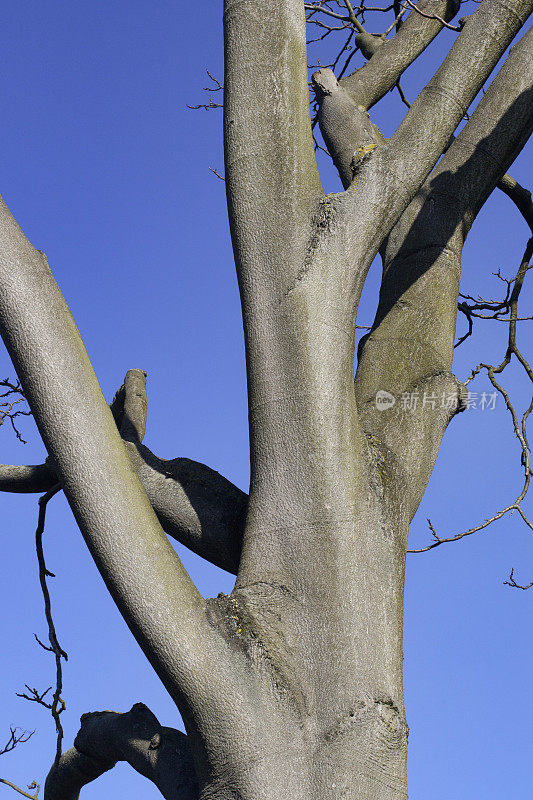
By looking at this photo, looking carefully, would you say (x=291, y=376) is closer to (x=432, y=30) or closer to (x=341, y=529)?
(x=341, y=529)

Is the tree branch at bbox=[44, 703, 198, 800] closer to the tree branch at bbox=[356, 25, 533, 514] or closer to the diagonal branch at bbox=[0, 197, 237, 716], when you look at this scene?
the diagonal branch at bbox=[0, 197, 237, 716]

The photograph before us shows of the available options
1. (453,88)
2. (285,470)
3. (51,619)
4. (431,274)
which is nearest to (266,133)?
(453,88)

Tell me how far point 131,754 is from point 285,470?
2.83ft

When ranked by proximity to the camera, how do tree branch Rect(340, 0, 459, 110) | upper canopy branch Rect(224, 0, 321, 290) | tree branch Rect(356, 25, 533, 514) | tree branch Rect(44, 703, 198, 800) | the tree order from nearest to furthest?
the tree < tree branch Rect(44, 703, 198, 800) < upper canopy branch Rect(224, 0, 321, 290) < tree branch Rect(356, 25, 533, 514) < tree branch Rect(340, 0, 459, 110)

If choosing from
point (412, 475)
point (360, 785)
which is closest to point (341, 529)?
point (412, 475)

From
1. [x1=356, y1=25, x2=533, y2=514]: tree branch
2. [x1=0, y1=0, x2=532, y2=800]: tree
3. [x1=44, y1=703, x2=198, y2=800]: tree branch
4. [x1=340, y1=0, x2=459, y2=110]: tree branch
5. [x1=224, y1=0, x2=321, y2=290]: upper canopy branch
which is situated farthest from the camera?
[x1=340, y1=0, x2=459, y2=110]: tree branch

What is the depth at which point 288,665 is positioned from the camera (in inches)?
68.2

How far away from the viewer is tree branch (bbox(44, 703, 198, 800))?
187 cm

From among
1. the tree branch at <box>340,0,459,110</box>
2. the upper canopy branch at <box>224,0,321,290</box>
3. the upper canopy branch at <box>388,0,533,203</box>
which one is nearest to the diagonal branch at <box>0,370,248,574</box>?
the upper canopy branch at <box>224,0,321,290</box>

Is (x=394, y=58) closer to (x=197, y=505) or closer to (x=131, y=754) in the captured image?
(x=197, y=505)

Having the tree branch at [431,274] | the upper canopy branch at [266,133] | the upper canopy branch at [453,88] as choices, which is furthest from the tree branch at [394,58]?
the upper canopy branch at [266,133]

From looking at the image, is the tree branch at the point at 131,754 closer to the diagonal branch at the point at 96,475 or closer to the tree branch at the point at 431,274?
the diagonal branch at the point at 96,475

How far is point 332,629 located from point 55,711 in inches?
44.0

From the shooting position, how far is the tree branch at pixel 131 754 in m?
1.87
